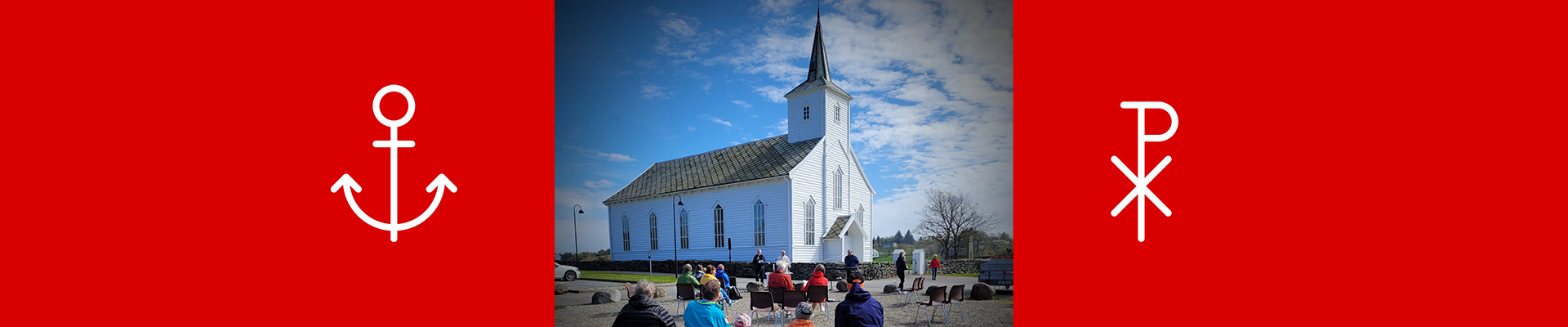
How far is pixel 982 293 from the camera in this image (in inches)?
446

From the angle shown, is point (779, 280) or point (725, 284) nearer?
point (779, 280)

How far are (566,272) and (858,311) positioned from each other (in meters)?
7.77

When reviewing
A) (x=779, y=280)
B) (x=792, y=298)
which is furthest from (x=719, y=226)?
(x=792, y=298)

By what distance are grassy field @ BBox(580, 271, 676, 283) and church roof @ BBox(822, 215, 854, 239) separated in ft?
12.9

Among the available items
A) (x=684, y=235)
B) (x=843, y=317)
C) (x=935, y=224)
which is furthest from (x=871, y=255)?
(x=843, y=317)

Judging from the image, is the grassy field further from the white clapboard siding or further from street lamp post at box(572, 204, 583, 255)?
street lamp post at box(572, 204, 583, 255)

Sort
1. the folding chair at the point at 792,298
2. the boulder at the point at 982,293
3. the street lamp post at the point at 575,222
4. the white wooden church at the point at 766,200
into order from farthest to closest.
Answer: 1. the white wooden church at the point at 766,200
2. the boulder at the point at 982,293
3. the street lamp post at the point at 575,222
4. the folding chair at the point at 792,298

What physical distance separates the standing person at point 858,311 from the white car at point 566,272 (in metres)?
6.78

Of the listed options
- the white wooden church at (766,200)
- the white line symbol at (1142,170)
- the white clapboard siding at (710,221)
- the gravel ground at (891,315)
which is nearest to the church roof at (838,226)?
the white wooden church at (766,200)

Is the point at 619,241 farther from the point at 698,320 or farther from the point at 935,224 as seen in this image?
the point at 698,320

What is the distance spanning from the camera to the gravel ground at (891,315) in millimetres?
9000

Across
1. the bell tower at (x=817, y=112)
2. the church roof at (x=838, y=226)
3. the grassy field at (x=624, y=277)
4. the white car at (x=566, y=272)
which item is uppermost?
the bell tower at (x=817, y=112)

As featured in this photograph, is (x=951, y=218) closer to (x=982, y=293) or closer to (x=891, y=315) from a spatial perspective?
(x=982, y=293)

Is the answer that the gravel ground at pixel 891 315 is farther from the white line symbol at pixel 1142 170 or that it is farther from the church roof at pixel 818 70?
the church roof at pixel 818 70
